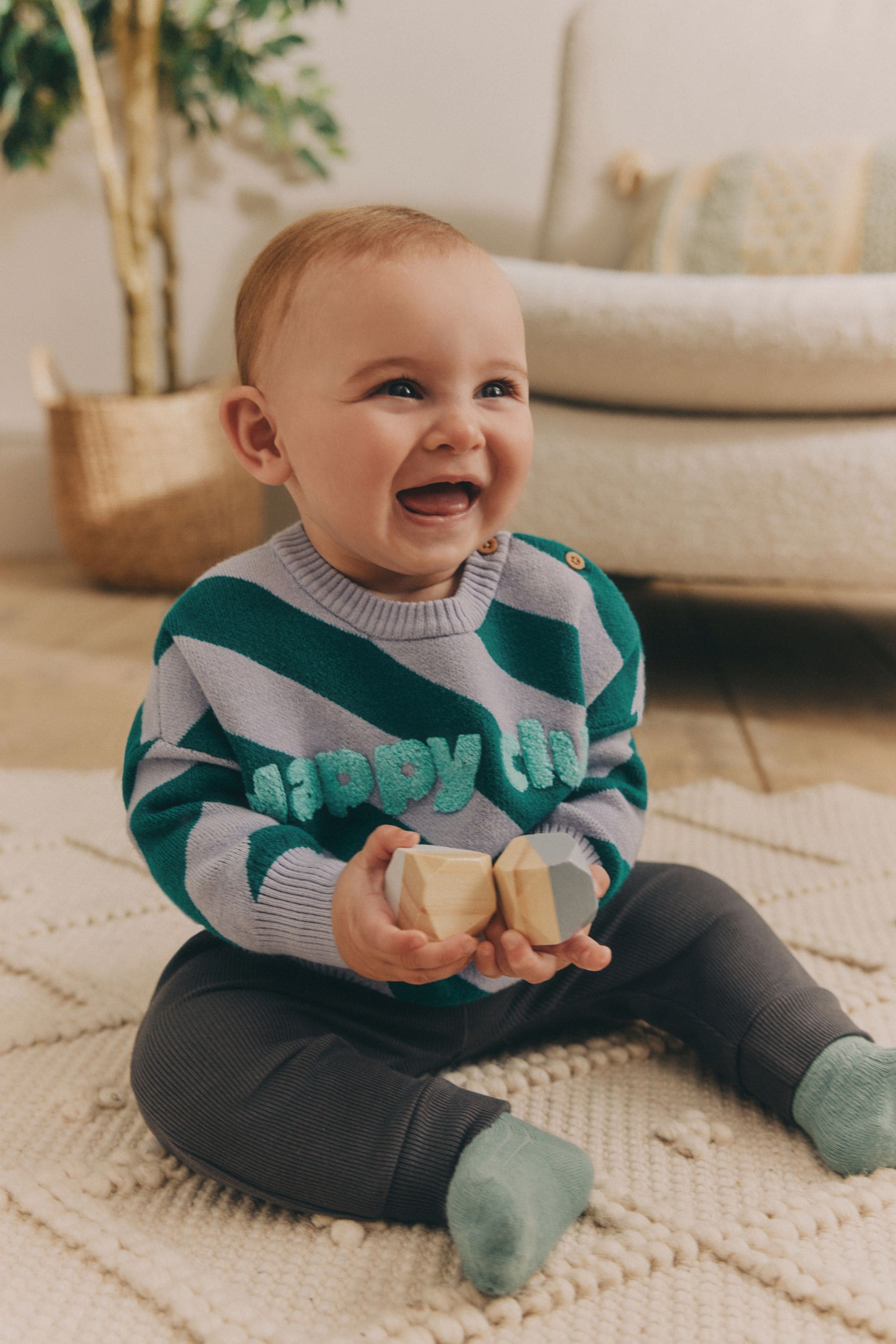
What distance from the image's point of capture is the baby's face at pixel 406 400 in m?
0.44

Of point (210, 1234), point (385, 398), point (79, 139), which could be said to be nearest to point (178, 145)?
point (79, 139)

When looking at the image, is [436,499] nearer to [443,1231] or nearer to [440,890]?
[440,890]

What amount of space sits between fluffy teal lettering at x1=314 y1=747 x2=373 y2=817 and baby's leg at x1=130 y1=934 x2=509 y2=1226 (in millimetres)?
81

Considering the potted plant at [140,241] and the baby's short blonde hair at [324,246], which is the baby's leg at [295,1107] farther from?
the potted plant at [140,241]

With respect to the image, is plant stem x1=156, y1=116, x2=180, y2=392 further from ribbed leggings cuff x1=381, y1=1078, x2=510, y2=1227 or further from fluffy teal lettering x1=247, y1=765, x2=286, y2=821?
ribbed leggings cuff x1=381, y1=1078, x2=510, y2=1227

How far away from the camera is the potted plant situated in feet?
5.06

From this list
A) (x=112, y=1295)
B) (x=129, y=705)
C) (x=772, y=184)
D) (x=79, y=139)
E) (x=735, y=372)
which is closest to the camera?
(x=112, y=1295)

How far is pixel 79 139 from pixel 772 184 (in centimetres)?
113

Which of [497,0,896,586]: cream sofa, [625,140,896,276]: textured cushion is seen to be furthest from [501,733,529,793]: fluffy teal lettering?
[625,140,896,276]: textured cushion

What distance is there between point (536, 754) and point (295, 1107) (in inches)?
7.0

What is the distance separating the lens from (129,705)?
43.7 inches

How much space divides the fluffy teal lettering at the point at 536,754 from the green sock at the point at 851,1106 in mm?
160

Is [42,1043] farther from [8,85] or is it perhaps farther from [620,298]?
[8,85]

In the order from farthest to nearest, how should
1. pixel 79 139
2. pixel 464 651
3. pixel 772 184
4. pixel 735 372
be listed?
pixel 79 139, pixel 772 184, pixel 735 372, pixel 464 651
